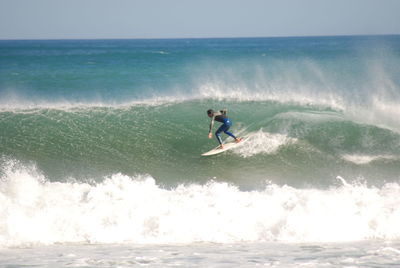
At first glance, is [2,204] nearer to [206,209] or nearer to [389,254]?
[206,209]

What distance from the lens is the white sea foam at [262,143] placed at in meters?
13.6

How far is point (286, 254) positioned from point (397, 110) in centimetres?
1080

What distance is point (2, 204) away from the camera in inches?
384

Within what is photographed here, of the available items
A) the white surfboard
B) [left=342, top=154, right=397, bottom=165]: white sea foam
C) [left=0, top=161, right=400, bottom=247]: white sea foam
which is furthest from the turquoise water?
[left=0, top=161, right=400, bottom=247]: white sea foam

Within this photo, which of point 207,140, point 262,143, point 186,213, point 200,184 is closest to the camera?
point 186,213

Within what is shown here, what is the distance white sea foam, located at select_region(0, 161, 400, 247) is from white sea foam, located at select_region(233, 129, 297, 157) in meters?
2.76

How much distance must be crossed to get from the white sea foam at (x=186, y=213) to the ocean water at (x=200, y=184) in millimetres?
29

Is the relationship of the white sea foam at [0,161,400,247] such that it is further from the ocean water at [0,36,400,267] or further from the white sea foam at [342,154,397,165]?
the white sea foam at [342,154,397,165]

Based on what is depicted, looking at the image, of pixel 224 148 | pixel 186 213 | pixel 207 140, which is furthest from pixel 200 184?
pixel 207 140

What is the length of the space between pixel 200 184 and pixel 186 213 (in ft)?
8.12

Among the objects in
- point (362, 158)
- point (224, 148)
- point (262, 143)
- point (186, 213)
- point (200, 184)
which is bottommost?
point (186, 213)

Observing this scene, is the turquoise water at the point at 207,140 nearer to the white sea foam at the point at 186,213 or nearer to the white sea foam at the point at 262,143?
the white sea foam at the point at 262,143

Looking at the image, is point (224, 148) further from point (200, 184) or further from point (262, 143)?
point (200, 184)

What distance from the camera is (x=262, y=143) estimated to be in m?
13.9
